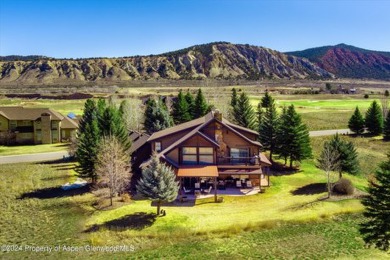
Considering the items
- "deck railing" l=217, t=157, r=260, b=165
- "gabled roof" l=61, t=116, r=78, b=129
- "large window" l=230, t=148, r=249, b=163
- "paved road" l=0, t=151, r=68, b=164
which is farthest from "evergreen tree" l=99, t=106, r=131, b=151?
"gabled roof" l=61, t=116, r=78, b=129

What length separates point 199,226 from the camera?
29.2 metres

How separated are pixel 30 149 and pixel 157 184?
42567 millimetres

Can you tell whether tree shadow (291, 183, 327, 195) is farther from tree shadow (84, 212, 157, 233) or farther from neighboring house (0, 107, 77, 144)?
neighboring house (0, 107, 77, 144)

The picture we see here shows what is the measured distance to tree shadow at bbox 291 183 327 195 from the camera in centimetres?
3769

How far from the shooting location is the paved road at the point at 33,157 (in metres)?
54.7

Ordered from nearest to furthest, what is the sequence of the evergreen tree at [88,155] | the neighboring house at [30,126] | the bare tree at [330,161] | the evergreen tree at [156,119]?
1. the bare tree at [330,161]
2. the evergreen tree at [88,155]
3. the evergreen tree at [156,119]
4. the neighboring house at [30,126]

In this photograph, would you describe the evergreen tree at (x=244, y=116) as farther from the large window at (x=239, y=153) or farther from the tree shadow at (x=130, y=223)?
the tree shadow at (x=130, y=223)

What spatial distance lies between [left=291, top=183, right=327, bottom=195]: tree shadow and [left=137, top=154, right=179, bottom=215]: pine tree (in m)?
14.2

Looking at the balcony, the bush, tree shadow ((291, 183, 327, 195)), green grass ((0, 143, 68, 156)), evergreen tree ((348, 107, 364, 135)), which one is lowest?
tree shadow ((291, 183, 327, 195))

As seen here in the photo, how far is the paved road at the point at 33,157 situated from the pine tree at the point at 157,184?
30509mm

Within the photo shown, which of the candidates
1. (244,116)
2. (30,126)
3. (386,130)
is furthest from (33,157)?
(386,130)

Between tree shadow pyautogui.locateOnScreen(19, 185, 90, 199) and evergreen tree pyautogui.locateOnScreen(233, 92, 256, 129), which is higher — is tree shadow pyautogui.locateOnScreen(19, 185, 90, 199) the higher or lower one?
the lower one

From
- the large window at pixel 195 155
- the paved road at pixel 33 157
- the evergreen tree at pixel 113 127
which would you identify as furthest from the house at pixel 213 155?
the paved road at pixel 33 157

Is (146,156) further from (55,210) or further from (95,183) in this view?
(55,210)
